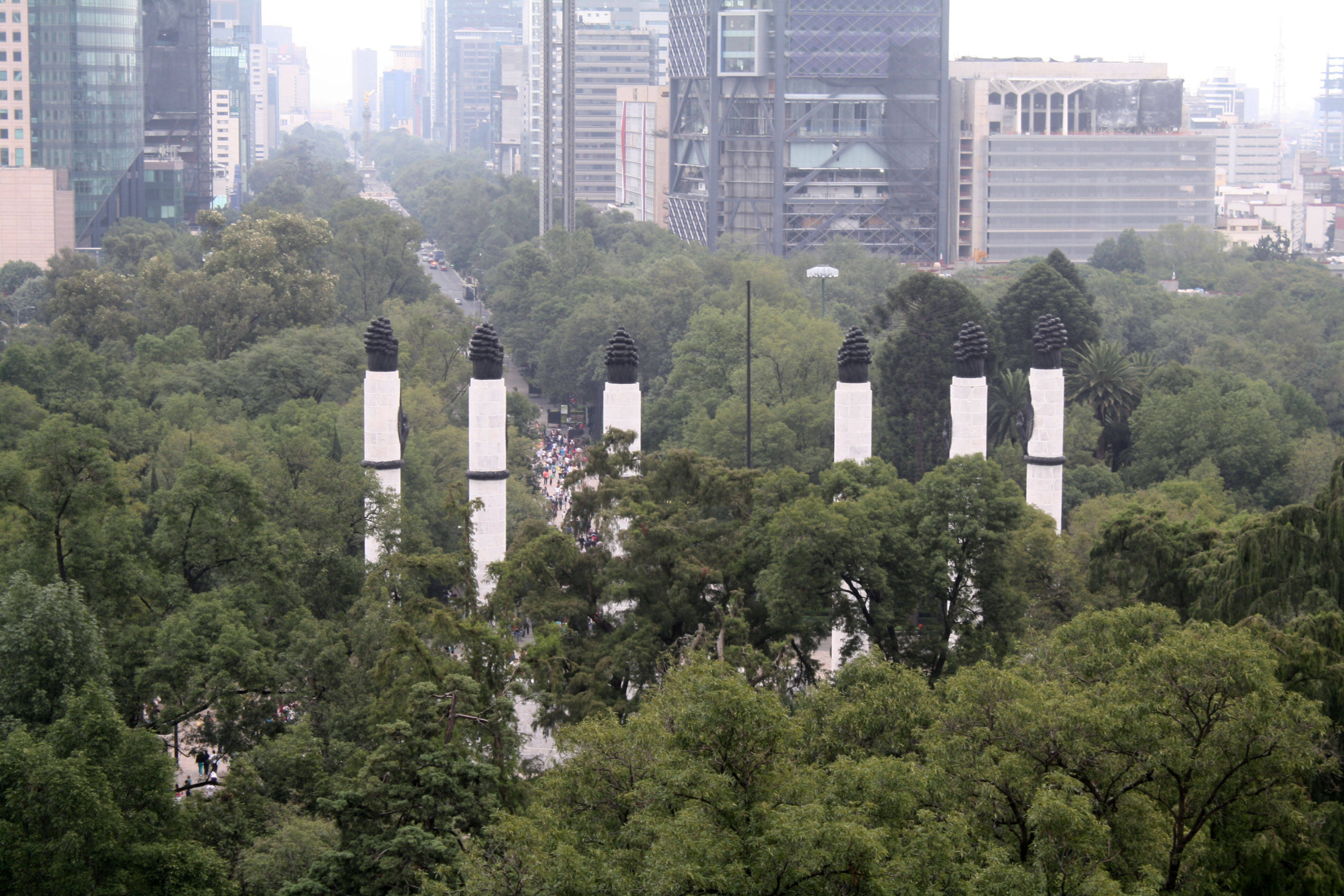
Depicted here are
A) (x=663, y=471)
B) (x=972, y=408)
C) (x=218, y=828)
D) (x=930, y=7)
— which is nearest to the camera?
(x=218, y=828)

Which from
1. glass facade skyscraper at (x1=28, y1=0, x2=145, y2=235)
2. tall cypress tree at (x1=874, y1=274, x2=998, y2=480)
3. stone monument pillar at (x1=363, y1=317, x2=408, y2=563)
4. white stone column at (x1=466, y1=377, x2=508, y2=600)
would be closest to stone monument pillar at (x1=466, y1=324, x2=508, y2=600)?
white stone column at (x1=466, y1=377, x2=508, y2=600)

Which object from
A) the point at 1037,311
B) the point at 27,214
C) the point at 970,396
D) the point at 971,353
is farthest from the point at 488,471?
the point at 27,214

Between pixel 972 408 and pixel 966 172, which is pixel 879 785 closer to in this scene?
pixel 972 408

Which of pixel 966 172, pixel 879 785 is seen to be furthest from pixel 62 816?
pixel 966 172

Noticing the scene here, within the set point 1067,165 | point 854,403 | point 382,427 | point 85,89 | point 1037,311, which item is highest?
point 85,89

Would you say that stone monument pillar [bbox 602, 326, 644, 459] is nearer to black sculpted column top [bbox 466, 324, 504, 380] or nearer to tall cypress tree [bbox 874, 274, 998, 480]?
black sculpted column top [bbox 466, 324, 504, 380]

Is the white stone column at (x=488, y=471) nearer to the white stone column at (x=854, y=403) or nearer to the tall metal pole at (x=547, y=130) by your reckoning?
the white stone column at (x=854, y=403)

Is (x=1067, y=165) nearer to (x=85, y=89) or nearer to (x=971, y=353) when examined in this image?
(x=85, y=89)
